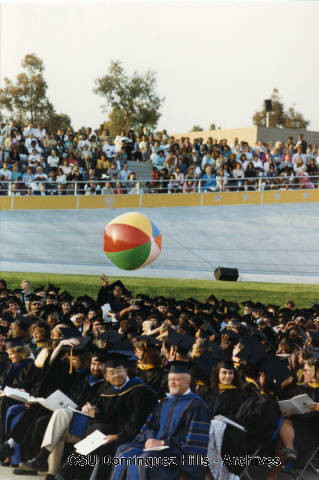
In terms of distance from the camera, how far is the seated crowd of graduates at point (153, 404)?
6250 millimetres

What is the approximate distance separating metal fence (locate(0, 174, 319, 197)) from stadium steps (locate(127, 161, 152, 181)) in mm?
319

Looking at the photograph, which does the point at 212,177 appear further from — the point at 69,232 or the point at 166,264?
the point at 69,232

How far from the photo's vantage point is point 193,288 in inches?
887

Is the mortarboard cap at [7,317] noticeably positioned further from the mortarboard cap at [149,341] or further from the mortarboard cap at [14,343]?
the mortarboard cap at [149,341]

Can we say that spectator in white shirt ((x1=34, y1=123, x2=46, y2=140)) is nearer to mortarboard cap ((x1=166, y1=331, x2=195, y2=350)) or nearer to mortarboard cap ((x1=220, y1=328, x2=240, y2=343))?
mortarboard cap ((x1=220, y1=328, x2=240, y2=343))

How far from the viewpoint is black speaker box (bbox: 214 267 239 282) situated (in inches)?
988

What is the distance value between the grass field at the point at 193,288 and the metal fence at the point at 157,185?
3.67 metres

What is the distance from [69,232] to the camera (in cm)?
2867

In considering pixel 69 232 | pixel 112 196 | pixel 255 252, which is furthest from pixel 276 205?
pixel 69 232

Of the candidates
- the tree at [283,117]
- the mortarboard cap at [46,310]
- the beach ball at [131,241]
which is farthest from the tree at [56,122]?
the mortarboard cap at [46,310]

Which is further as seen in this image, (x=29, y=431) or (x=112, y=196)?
(x=112, y=196)

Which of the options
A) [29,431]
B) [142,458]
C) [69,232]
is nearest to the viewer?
[142,458]

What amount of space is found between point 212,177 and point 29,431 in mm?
20239

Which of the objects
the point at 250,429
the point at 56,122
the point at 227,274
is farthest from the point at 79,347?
the point at 56,122
